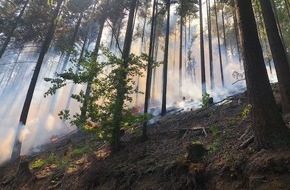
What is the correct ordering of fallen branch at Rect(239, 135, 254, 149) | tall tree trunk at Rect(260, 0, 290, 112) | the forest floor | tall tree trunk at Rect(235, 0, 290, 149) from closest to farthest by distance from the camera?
the forest floor
tall tree trunk at Rect(235, 0, 290, 149)
fallen branch at Rect(239, 135, 254, 149)
tall tree trunk at Rect(260, 0, 290, 112)

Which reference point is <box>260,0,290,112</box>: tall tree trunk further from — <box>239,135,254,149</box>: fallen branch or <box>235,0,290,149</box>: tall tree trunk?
<box>235,0,290,149</box>: tall tree trunk

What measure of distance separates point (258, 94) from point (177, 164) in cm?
247

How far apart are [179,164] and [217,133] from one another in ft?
7.33

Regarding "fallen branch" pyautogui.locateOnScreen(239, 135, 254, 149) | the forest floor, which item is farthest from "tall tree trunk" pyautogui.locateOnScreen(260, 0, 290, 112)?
"fallen branch" pyautogui.locateOnScreen(239, 135, 254, 149)

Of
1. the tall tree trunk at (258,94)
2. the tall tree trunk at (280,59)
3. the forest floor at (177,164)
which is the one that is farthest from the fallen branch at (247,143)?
the tall tree trunk at (280,59)

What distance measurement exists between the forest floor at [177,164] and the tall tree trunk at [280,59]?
125 cm

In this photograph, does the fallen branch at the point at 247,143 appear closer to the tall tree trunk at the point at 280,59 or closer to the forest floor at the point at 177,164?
the forest floor at the point at 177,164

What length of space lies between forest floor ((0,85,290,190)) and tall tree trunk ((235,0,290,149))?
0.33 m

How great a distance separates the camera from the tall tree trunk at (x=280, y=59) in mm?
8300

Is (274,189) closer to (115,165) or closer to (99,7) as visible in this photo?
(115,165)

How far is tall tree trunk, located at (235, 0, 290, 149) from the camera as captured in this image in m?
5.77

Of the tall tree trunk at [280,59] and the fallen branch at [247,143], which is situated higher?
the tall tree trunk at [280,59]

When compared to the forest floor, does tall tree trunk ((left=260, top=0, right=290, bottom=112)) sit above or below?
above

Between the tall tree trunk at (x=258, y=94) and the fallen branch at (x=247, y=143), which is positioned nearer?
the tall tree trunk at (x=258, y=94)
